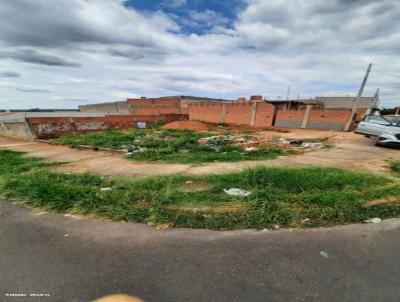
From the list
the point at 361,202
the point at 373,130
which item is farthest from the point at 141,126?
the point at 361,202

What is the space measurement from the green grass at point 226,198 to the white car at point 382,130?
5.63 meters

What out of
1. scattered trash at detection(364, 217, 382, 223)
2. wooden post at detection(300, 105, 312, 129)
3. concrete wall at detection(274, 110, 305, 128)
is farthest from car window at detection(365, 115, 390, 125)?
concrete wall at detection(274, 110, 305, 128)

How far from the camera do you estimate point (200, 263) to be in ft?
7.25

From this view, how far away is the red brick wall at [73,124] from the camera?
15.5m

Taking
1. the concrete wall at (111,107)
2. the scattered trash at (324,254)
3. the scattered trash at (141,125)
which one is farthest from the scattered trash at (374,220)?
the concrete wall at (111,107)

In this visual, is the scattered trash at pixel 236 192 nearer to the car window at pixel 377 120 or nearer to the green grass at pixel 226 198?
the green grass at pixel 226 198

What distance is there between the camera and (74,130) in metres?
17.2

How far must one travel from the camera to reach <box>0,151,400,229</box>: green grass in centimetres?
309

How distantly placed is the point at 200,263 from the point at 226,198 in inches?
65.1

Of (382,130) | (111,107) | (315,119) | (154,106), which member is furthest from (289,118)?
(111,107)

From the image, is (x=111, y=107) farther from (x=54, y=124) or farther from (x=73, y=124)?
(x=54, y=124)

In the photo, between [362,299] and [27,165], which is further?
[27,165]

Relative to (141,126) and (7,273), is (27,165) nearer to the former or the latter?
(7,273)

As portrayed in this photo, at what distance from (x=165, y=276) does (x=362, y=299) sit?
6.12 feet
